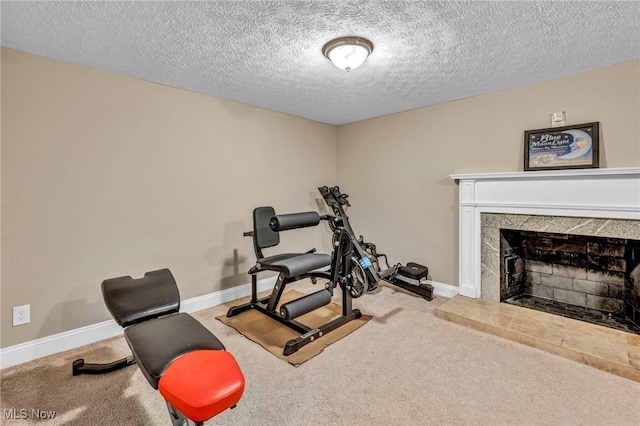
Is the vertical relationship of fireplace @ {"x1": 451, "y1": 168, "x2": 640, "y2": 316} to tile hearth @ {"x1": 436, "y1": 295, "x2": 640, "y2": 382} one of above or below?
above

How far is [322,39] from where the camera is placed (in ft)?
6.25

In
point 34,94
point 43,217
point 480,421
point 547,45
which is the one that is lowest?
point 480,421

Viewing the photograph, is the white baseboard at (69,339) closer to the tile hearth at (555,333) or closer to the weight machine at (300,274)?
the weight machine at (300,274)

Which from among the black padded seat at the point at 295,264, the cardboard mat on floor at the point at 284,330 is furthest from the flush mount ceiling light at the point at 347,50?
the cardboard mat on floor at the point at 284,330

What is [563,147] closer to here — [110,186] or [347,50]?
[347,50]

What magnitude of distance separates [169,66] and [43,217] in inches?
57.5

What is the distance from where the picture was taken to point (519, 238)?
313cm

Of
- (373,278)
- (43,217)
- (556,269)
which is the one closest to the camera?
(43,217)

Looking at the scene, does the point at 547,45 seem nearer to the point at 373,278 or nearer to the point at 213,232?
the point at 373,278

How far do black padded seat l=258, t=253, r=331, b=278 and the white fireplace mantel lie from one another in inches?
61.9

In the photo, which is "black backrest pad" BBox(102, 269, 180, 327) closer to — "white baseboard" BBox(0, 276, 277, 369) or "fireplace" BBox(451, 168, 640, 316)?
"white baseboard" BBox(0, 276, 277, 369)

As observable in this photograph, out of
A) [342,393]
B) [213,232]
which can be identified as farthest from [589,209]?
[213,232]

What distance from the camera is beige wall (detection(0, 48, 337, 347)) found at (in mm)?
2076

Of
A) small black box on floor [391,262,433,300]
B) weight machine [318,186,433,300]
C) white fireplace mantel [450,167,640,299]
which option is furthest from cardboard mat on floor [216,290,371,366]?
white fireplace mantel [450,167,640,299]
